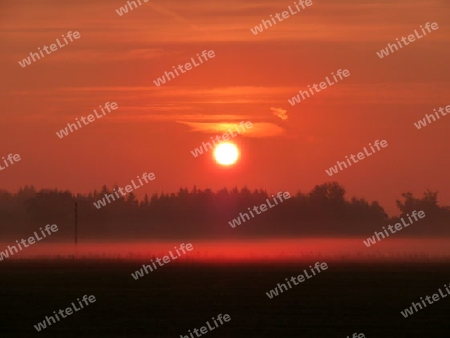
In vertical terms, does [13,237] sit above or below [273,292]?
above

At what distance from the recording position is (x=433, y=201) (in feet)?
508

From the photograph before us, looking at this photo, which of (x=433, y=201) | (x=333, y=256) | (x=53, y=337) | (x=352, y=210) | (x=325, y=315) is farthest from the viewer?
(x=352, y=210)

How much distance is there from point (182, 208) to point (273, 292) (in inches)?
5652

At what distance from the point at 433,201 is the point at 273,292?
A: 380 feet

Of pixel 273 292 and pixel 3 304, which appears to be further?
pixel 273 292

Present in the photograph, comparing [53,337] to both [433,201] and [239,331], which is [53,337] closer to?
[239,331]

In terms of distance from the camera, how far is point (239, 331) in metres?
30.1

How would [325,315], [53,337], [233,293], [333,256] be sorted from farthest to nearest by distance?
1. [333,256]
2. [233,293]
3. [325,315]
4. [53,337]

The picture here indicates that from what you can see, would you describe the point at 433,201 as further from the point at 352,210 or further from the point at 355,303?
the point at 355,303

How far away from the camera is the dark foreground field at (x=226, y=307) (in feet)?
99.5

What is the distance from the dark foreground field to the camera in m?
30.3

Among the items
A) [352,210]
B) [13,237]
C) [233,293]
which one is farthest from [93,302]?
[352,210]

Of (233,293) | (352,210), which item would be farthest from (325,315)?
(352,210)

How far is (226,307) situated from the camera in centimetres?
3675
